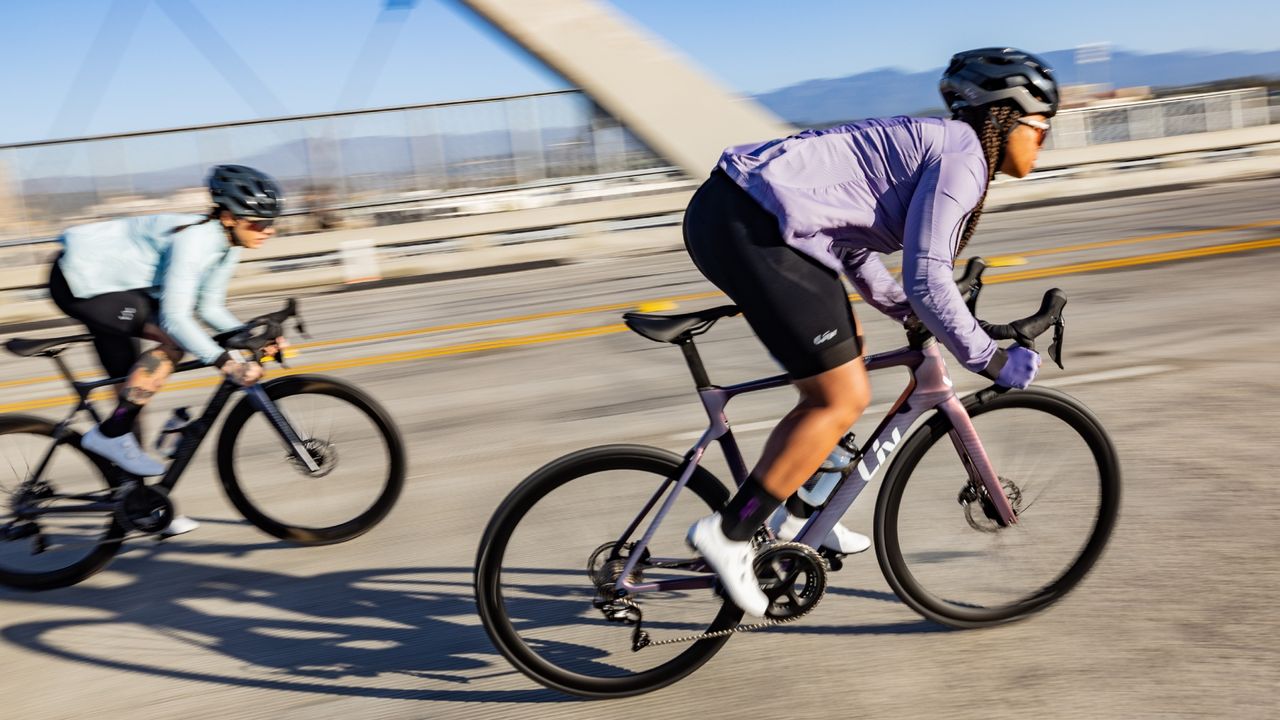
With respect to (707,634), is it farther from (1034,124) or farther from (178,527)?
(178,527)

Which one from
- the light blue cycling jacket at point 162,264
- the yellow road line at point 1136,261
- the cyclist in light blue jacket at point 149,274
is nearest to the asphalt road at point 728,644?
the cyclist in light blue jacket at point 149,274

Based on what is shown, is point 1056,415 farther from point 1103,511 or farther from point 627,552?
point 627,552

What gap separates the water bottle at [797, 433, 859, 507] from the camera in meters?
3.48

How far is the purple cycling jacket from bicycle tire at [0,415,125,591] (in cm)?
318

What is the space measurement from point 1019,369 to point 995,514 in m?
0.70

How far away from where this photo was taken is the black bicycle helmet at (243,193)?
15.8 ft

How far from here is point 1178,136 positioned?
19156mm

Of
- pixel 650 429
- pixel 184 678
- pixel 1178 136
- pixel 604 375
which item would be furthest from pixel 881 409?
pixel 1178 136

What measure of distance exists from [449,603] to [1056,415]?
7.64 feet

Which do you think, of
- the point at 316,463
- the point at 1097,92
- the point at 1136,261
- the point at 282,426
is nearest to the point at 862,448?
the point at 316,463

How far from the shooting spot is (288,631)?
4.28m

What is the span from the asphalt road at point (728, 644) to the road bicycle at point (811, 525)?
15 cm

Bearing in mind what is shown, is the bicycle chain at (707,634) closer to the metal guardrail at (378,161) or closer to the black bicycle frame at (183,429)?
the black bicycle frame at (183,429)

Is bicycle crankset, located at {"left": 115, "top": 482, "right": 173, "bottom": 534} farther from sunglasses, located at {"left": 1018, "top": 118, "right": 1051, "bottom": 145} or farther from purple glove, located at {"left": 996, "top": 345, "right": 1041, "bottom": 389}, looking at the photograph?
sunglasses, located at {"left": 1018, "top": 118, "right": 1051, "bottom": 145}
